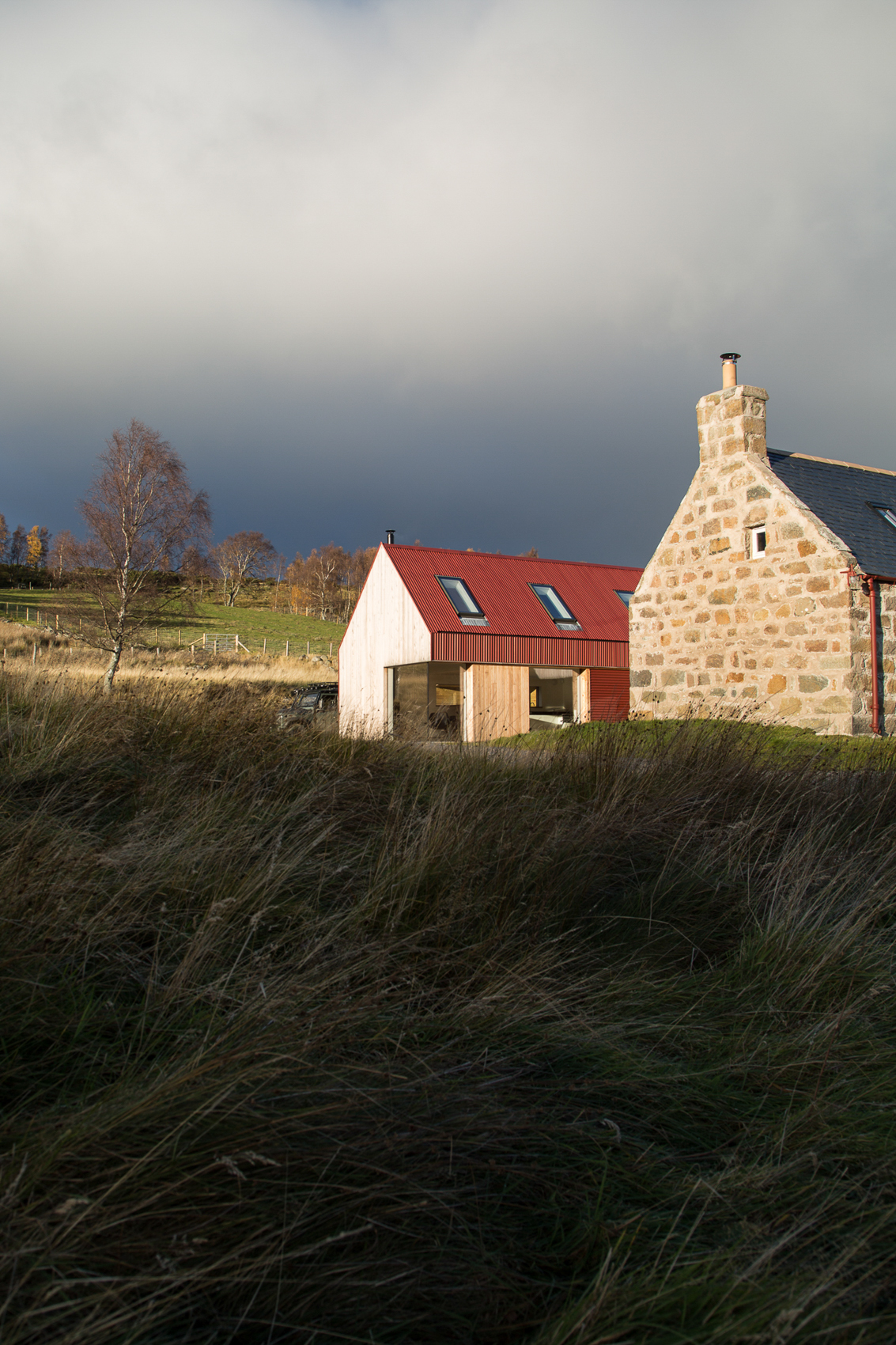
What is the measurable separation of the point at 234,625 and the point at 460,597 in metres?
35.8

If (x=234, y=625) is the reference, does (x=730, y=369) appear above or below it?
above

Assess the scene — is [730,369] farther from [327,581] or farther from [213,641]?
[327,581]

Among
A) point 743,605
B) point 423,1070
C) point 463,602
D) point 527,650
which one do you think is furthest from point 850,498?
point 423,1070

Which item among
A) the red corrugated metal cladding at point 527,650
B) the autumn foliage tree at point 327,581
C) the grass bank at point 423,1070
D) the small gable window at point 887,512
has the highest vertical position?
the autumn foliage tree at point 327,581

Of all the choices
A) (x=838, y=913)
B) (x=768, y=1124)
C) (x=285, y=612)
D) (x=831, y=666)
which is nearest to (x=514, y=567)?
(x=831, y=666)

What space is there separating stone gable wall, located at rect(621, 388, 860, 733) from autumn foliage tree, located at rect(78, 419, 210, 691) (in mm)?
14937

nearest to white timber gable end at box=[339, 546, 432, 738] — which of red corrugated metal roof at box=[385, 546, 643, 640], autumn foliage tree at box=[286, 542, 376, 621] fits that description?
red corrugated metal roof at box=[385, 546, 643, 640]

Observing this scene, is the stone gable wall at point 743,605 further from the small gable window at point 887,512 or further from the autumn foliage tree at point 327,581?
the autumn foliage tree at point 327,581

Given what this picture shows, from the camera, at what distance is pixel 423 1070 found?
2.51 meters

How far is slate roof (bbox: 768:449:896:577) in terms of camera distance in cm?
1492

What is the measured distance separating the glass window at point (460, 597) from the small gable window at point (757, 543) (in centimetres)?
863

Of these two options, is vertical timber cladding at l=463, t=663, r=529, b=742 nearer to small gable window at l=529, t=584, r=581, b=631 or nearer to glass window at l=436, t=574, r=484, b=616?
glass window at l=436, t=574, r=484, b=616

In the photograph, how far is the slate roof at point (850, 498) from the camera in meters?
14.9

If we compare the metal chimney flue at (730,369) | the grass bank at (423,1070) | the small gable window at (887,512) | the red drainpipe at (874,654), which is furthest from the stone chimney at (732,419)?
the grass bank at (423,1070)
